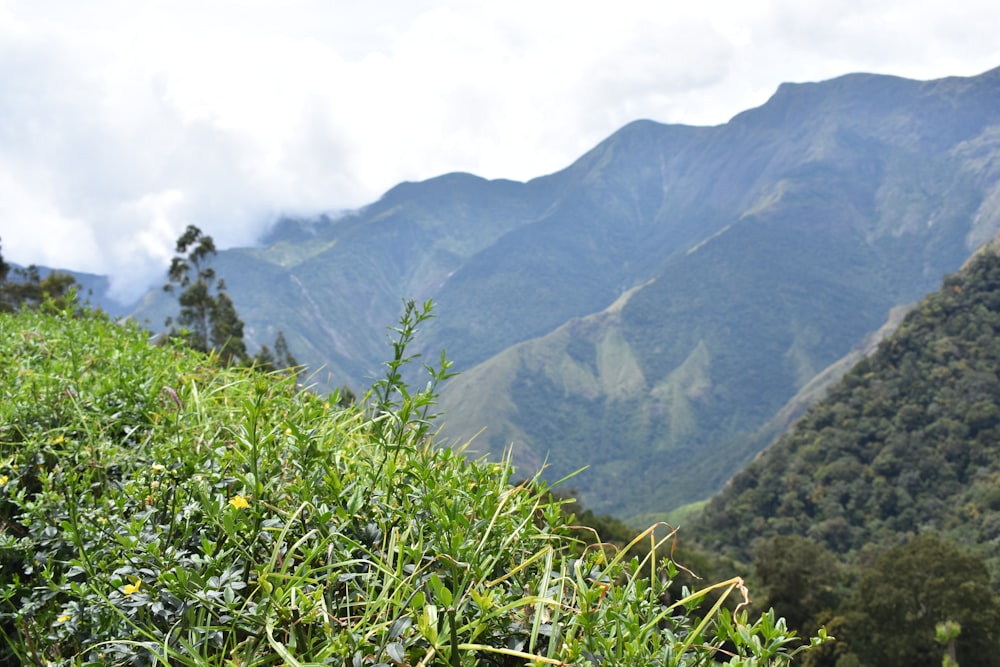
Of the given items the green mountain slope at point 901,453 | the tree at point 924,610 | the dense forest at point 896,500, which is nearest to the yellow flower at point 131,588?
the dense forest at point 896,500

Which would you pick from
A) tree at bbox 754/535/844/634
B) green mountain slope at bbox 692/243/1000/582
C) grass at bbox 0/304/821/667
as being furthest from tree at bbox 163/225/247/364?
green mountain slope at bbox 692/243/1000/582

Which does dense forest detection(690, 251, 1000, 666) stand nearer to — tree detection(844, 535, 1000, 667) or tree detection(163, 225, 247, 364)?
tree detection(844, 535, 1000, 667)

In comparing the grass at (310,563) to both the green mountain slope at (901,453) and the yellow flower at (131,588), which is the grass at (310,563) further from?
the green mountain slope at (901,453)

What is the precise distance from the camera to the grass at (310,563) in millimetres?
1297

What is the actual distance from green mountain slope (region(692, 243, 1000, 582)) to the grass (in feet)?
226

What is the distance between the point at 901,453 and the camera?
261ft

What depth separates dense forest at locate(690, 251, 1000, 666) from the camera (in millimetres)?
30547

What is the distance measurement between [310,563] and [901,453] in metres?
92.7

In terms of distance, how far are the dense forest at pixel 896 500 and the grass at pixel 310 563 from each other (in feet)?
105

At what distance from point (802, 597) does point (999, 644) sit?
9.20 m

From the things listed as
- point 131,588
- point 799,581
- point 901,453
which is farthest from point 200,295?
point 901,453

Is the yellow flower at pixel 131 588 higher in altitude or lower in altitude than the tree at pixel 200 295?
lower

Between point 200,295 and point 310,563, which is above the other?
point 200,295

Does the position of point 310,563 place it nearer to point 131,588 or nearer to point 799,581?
point 131,588
